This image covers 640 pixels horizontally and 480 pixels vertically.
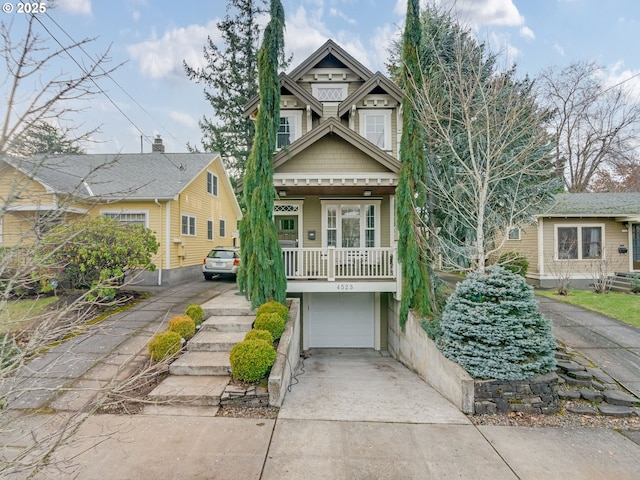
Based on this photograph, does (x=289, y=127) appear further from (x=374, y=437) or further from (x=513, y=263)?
(x=513, y=263)

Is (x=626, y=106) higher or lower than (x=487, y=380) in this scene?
higher

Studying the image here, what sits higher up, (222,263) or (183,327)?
(222,263)

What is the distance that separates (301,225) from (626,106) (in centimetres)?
2579

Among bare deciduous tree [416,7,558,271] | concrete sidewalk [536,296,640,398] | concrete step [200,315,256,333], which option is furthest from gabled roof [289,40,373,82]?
concrete sidewalk [536,296,640,398]

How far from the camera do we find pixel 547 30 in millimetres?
12180

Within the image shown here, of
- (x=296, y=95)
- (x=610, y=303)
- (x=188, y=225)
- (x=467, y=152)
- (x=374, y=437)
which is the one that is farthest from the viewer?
(x=188, y=225)

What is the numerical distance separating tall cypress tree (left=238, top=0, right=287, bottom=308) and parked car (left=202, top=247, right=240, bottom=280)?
6450 millimetres

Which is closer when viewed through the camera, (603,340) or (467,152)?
(603,340)

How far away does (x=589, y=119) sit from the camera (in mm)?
22328

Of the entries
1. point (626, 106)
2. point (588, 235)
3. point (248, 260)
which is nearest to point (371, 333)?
point (248, 260)

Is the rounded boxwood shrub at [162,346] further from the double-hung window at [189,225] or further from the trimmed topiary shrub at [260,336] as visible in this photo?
the double-hung window at [189,225]

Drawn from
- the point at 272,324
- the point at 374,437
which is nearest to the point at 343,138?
the point at 272,324

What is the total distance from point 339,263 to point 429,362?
3.49 metres

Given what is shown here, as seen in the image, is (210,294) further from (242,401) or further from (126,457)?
(126,457)
